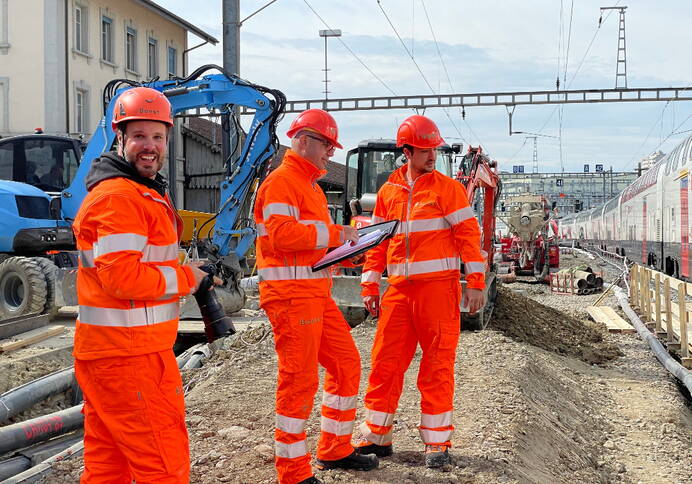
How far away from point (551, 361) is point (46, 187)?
29.7 feet

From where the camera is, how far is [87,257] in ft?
10.8

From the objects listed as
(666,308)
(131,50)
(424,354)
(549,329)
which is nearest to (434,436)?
(424,354)

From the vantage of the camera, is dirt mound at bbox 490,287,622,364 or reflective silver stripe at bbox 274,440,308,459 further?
dirt mound at bbox 490,287,622,364

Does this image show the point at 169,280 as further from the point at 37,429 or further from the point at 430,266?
the point at 37,429

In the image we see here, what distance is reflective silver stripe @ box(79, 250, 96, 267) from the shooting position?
326 centimetres

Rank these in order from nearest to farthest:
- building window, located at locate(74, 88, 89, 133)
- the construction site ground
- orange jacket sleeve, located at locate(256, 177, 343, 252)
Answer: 1. orange jacket sleeve, located at locate(256, 177, 343, 252)
2. the construction site ground
3. building window, located at locate(74, 88, 89, 133)

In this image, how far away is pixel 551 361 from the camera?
1059 cm

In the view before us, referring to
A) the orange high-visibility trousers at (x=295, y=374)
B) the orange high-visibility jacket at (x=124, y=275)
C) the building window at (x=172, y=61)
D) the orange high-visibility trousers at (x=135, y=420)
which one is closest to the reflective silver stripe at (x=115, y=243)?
the orange high-visibility jacket at (x=124, y=275)

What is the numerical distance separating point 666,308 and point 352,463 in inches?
337

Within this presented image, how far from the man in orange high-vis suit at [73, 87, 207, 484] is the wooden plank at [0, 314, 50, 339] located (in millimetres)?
7855

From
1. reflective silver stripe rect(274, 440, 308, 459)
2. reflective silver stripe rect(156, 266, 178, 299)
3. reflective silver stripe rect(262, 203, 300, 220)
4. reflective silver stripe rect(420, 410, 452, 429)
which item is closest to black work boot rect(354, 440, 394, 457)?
reflective silver stripe rect(420, 410, 452, 429)

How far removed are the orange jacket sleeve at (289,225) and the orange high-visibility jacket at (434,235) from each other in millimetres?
792

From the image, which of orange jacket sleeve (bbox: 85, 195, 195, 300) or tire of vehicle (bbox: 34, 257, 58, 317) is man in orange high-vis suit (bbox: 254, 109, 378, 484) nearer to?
orange jacket sleeve (bbox: 85, 195, 195, 300)

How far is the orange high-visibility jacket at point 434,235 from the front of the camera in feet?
17.3
